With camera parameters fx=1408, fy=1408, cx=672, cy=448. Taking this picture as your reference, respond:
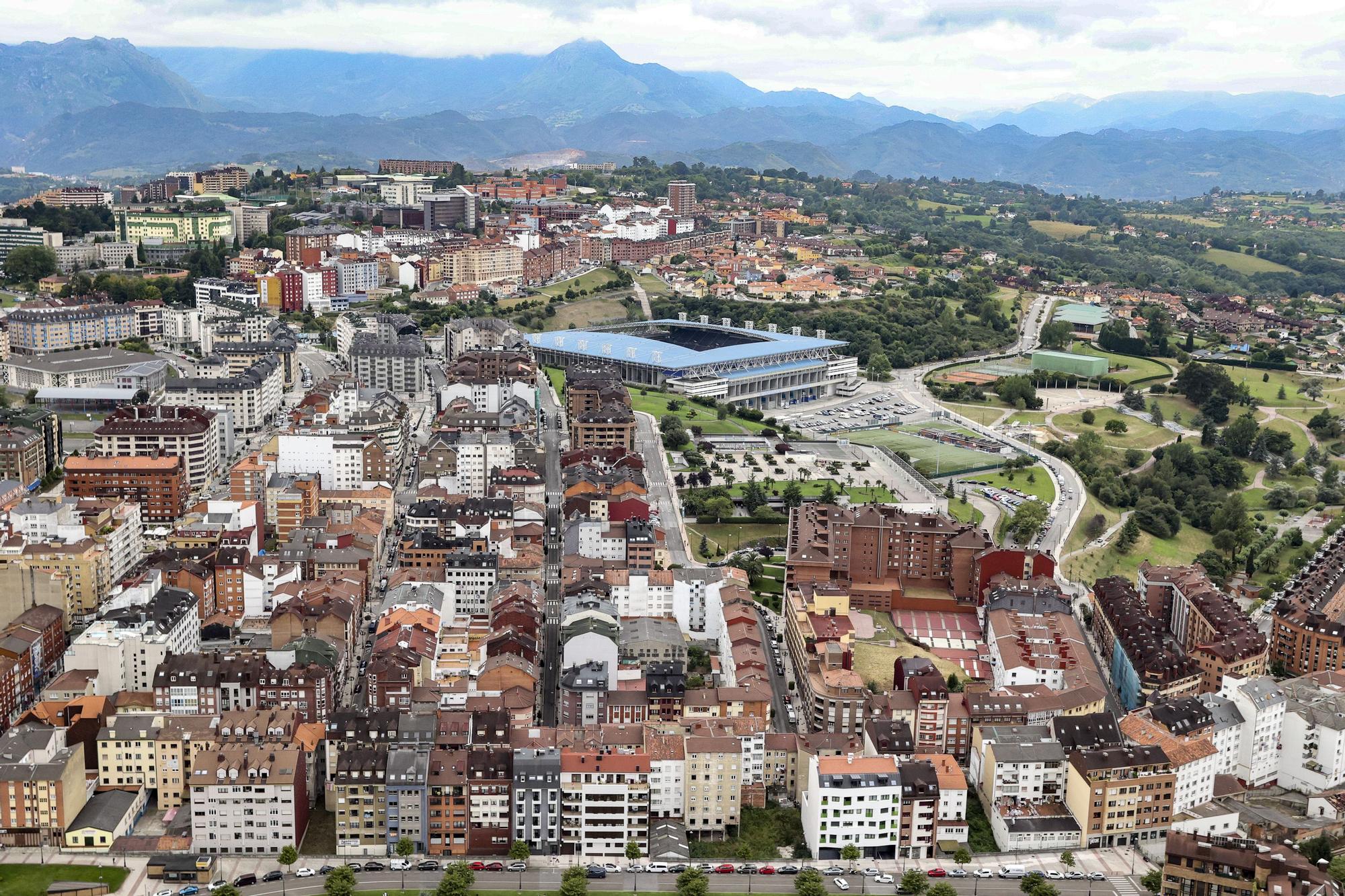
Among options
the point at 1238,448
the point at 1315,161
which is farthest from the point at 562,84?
the point at 1238,448

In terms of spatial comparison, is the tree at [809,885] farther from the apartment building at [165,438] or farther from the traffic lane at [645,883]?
the apartment building at [165,438]

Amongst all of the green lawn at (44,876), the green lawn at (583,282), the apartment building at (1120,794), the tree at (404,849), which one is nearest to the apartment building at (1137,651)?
the apartment building at (1120,794)

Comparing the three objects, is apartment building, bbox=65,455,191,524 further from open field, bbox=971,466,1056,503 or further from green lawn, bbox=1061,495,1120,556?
open field, bbox=971,466,1056,503

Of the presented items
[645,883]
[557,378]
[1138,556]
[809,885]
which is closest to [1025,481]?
[1138,556]

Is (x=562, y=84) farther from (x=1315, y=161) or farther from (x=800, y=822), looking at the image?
(x=800, y=822)

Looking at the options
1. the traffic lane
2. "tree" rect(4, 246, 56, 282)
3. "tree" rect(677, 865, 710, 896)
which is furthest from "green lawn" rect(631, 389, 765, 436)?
"tree" rect(677, 865, 710, 896)
